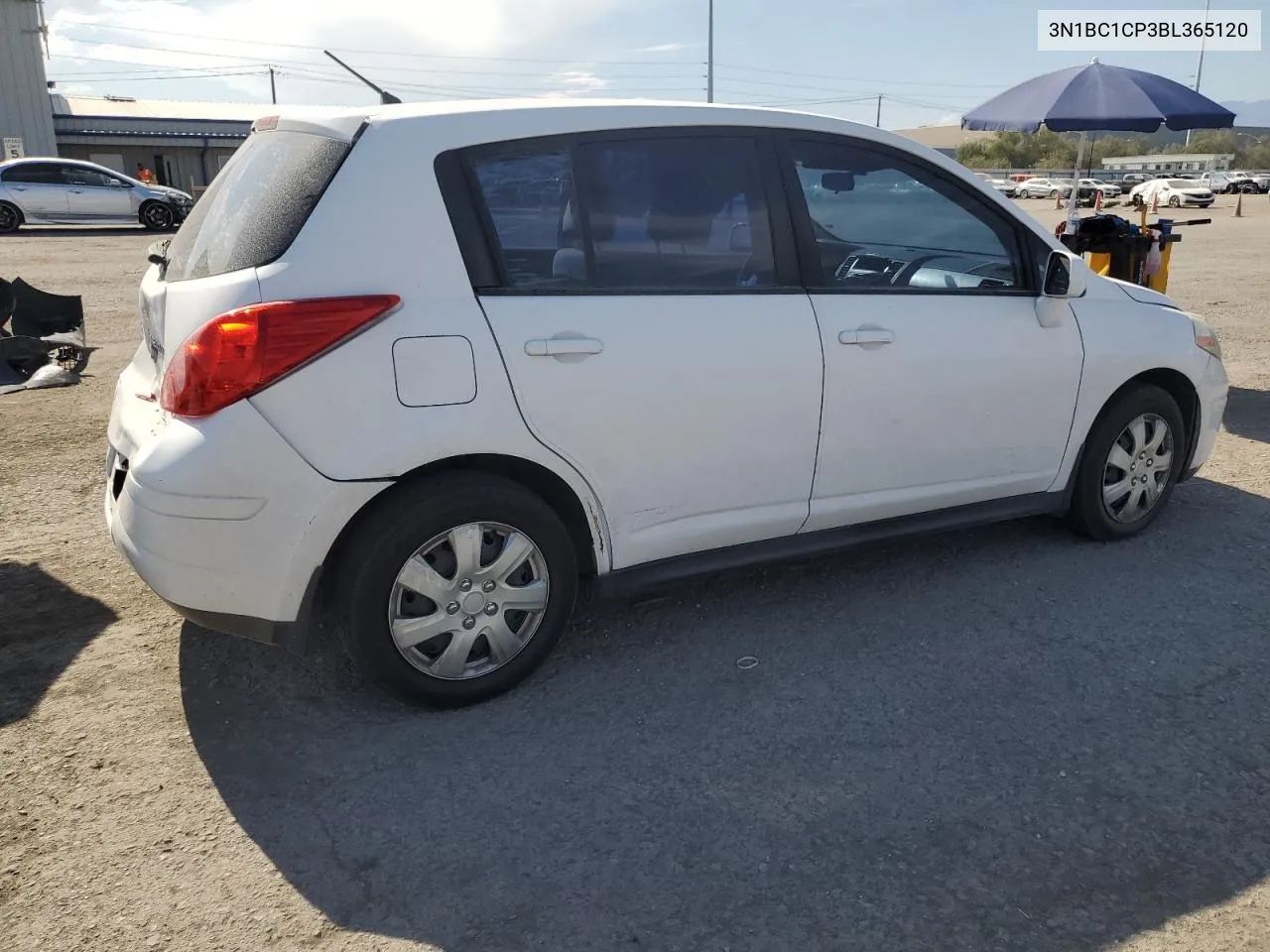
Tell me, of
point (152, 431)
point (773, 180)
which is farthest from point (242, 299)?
point (773, 180)

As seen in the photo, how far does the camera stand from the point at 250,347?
2797mm

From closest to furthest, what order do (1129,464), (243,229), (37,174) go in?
(243,229) → (1129,464) → (37,174)

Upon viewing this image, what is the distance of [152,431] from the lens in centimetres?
298

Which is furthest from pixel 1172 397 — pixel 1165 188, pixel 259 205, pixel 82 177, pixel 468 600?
pixel 1165 188

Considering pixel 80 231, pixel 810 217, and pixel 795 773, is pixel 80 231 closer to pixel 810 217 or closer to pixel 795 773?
pixel 810 217

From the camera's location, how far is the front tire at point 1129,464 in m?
4.46

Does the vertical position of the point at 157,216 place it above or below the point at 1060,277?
below

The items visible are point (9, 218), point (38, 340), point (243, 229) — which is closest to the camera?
point (243, 229)

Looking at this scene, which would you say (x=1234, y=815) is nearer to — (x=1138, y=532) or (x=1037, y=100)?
(x=1138, y=532)

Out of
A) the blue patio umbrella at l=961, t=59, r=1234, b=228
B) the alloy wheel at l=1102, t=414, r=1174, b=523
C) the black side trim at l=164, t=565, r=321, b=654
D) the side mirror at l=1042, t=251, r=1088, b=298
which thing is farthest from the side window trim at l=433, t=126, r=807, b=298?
the blue patio umbrella at l=961, t=59, r=1234, b=228

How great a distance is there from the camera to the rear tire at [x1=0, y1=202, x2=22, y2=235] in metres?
22.2

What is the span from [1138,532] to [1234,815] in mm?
2215

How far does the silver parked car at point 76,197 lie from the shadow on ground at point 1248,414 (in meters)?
21.5

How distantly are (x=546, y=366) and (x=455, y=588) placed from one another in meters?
0.73
